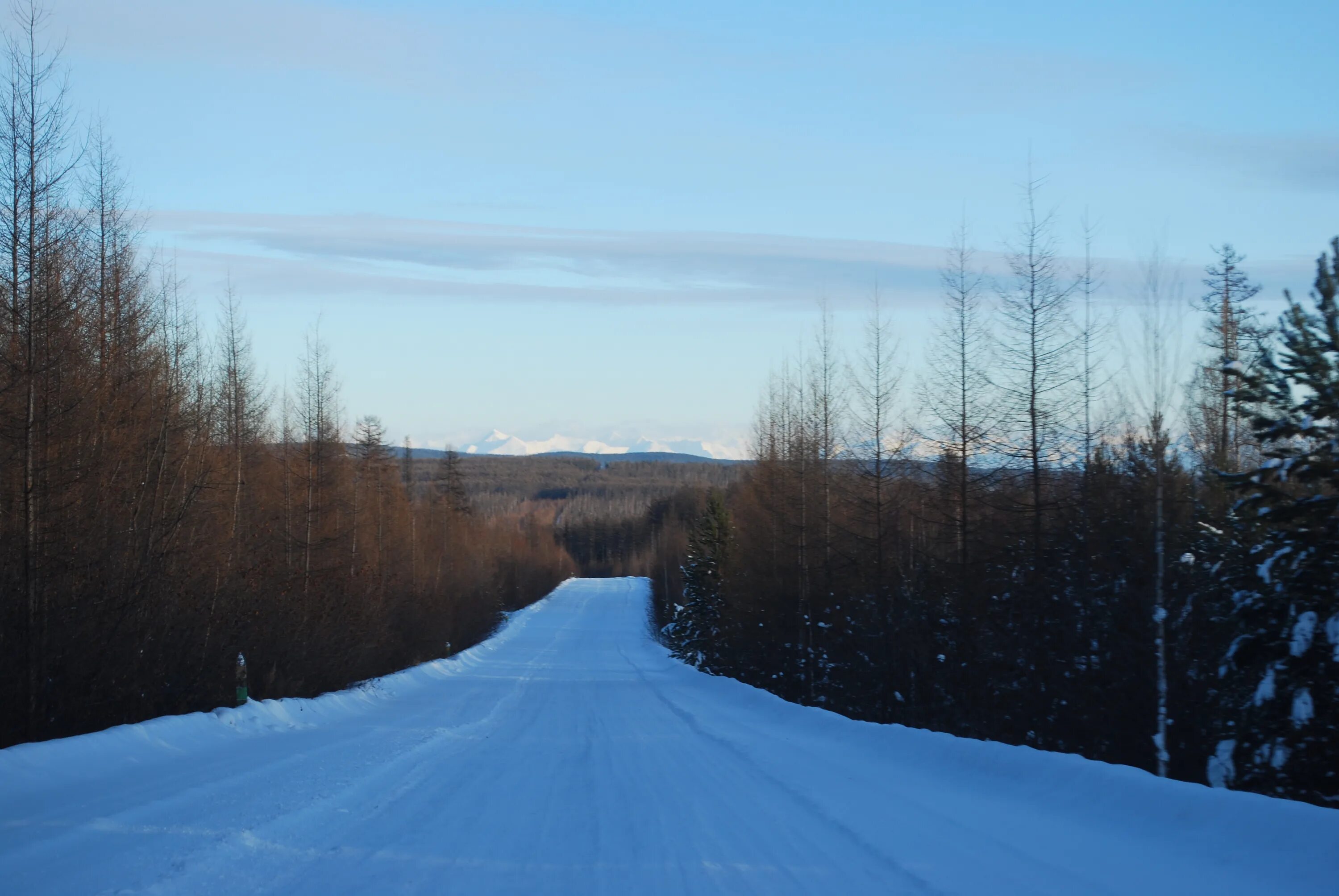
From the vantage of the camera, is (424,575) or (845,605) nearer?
(845,605)

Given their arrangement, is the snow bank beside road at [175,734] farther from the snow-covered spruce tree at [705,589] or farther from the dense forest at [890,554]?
the snow-covered spruce tree at [705,589]

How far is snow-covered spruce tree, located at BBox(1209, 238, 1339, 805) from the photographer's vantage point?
9641 mm

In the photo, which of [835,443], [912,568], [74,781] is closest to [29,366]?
[74,781]

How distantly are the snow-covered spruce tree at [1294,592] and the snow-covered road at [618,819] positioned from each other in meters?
2.18

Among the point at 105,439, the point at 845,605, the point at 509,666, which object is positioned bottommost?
the point at 509,666

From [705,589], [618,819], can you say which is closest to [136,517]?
[618,819]

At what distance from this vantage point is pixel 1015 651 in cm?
1611

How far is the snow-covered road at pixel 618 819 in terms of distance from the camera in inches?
263

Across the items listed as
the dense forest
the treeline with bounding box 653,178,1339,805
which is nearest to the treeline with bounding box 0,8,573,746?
the dense forest

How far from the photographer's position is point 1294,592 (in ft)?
33.0

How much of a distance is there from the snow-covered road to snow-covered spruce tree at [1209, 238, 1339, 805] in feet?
7.17

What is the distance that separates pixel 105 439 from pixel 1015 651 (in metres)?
15.9

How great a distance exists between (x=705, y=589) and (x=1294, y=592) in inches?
1480

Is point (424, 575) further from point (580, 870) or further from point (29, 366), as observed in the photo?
point (580, 870)
